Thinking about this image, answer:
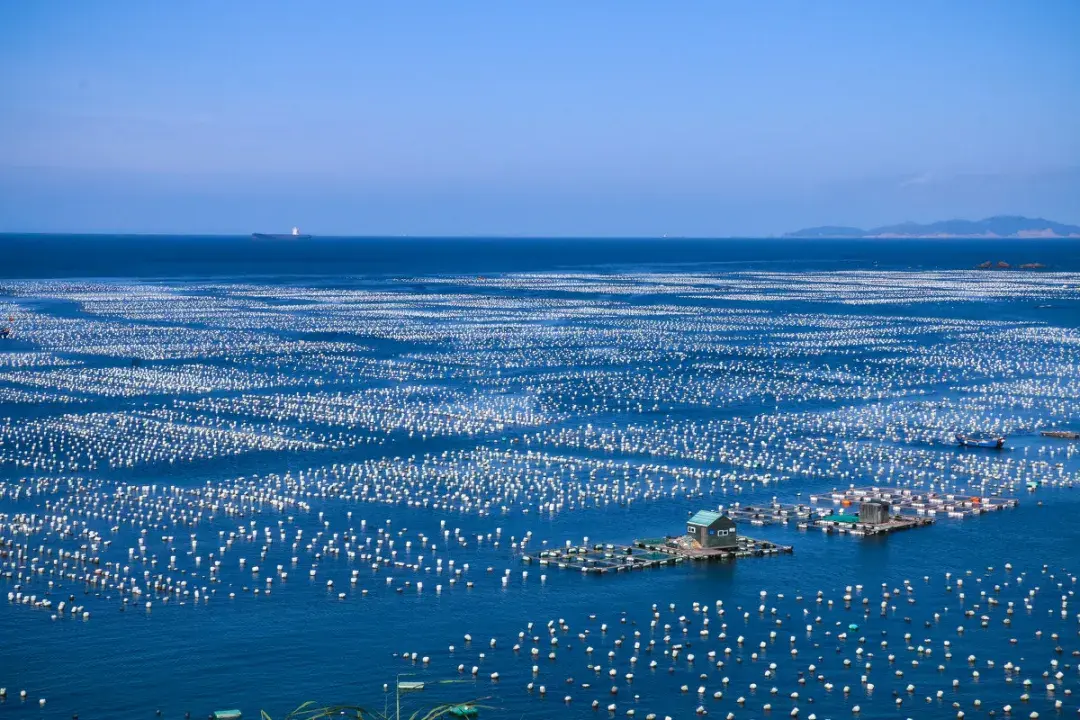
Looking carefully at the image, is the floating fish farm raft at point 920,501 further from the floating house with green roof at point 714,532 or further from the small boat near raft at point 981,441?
the small boat near raft at point 981,441

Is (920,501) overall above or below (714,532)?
below

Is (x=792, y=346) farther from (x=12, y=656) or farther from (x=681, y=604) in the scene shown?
(x=12, y=656)

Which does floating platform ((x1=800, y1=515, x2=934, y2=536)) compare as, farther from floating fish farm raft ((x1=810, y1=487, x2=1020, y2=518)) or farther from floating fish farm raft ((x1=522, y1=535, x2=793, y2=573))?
floating fish farm raft ((x1=522, y1=535, x2=793, y2=573))

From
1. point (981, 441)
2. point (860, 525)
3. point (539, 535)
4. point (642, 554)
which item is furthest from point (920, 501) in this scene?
point (539, 535)

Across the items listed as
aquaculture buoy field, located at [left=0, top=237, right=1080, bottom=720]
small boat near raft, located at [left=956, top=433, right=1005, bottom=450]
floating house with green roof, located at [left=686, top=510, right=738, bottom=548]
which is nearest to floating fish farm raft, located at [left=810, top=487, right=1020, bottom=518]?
aquaculture buoy field, located at [left=0, top=237, right=1080, bottom=720]

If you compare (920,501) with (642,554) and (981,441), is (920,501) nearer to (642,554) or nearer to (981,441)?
(981,441)
